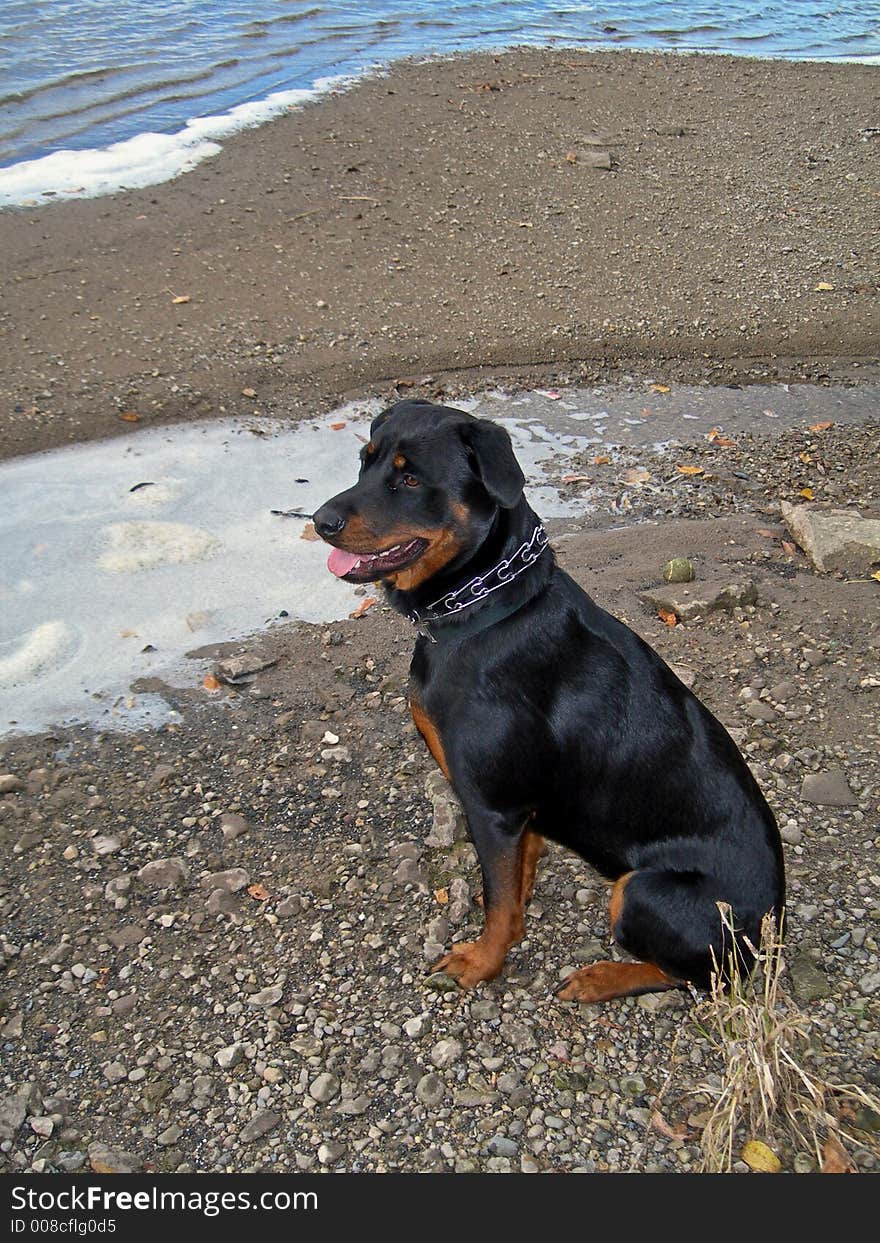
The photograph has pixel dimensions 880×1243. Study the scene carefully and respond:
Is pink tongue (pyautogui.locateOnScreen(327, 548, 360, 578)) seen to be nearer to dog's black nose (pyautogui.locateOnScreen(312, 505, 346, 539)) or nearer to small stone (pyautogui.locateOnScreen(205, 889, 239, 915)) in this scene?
dog's black nose (pyautogui.locateOnScreen(312, 505, 346, 539))

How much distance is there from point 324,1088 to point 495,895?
76cm

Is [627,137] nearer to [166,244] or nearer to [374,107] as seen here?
[374,107]

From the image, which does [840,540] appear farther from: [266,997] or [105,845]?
[105,845]

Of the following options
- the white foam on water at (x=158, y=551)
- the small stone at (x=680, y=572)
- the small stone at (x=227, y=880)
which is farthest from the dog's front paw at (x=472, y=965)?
the small stone at (x=680, y=572)

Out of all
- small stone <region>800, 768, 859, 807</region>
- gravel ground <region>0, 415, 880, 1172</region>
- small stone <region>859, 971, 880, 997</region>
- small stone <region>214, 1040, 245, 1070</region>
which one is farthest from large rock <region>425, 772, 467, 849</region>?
small stone <region>859, 971, 880, 997</region>

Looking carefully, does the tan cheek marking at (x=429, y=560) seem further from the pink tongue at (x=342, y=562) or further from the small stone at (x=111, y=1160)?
the small stone at (x=111, y=1160)

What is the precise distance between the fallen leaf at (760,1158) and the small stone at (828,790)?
157 cm

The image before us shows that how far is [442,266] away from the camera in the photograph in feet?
28.6

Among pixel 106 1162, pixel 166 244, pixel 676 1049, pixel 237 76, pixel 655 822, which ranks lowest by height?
pixel 676 1049

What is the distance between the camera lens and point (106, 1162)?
2965 mm

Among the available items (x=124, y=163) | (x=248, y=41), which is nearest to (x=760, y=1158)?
(x=124, y=163)

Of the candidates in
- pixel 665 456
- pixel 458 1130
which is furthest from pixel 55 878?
pixel 665 456

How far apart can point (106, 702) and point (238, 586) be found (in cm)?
103

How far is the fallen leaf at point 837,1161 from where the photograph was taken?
288cm
